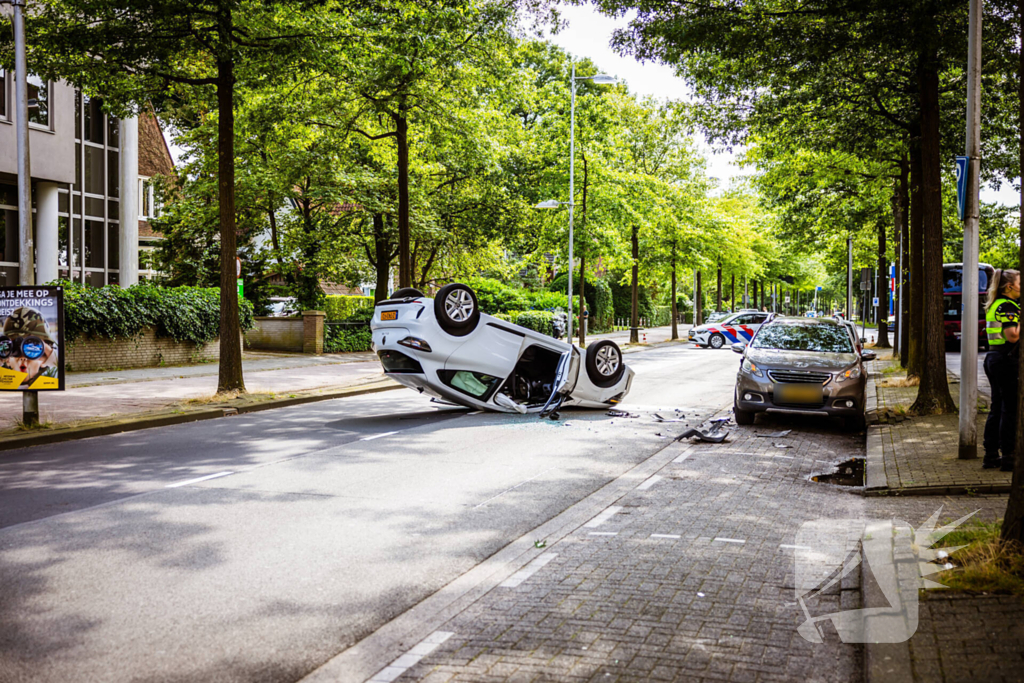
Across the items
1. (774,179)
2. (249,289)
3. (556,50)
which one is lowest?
(249,289)

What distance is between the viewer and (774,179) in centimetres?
2339

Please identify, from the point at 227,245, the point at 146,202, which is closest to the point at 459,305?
the point at 227,245

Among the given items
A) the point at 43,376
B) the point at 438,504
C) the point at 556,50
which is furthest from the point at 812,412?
the point at 556,50

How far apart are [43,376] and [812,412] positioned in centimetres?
1013

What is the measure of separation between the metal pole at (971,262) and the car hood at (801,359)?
265 centimetres

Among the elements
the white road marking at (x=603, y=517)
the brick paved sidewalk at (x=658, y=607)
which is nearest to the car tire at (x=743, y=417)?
the brick paved sidewalk at (x=658, y=607)

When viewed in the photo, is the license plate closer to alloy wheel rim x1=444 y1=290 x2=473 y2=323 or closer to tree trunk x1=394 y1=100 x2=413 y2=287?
alloy wheel rim x1=444 y1=290 x2=473 y2=323

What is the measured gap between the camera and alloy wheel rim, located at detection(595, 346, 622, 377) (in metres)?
13.6

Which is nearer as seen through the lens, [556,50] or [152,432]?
[152,432]

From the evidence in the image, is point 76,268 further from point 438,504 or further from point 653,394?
point 438,504

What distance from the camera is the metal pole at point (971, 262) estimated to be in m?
8.59

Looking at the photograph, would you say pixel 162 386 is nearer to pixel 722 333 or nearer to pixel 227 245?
pixel 227 245

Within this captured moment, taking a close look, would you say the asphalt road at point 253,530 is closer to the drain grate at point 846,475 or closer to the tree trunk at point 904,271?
the drain grate at point 846,475

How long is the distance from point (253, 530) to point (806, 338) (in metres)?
9.67
